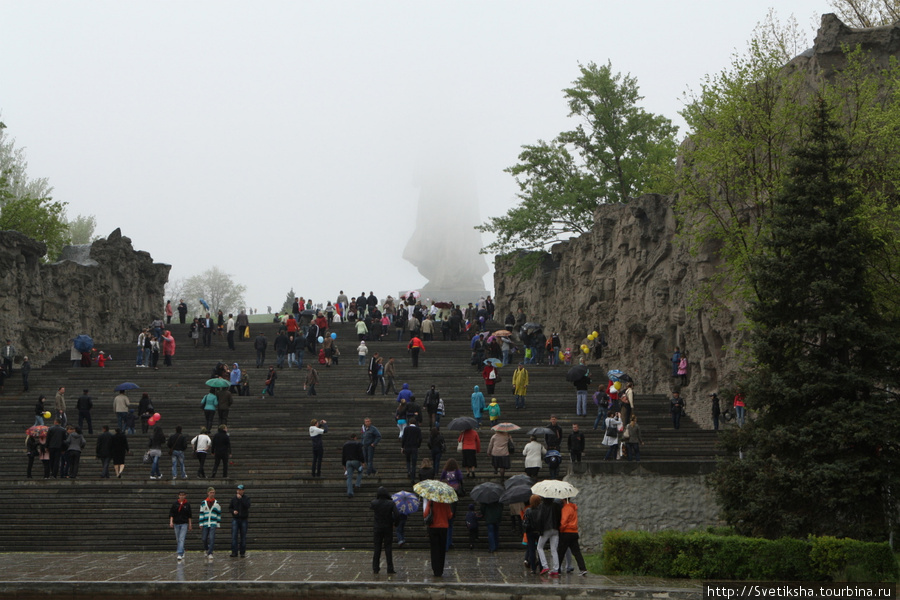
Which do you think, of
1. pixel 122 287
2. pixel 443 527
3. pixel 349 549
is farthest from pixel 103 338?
pixel 443 527

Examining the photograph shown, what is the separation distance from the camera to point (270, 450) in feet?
91.8

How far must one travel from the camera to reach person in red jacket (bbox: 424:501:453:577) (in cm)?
1686

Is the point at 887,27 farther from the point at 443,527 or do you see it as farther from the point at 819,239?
the point at 443,527

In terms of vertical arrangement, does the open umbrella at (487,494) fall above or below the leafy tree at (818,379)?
below

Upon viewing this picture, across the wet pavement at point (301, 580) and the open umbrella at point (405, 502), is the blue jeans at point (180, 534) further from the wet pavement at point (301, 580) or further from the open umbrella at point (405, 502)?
the open umbrella at point (405, 502)

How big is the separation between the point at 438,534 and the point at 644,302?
23.4 metres

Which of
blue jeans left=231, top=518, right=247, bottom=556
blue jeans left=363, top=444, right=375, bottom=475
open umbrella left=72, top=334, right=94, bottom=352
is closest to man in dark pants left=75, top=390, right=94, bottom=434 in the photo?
blue jeans left=363, top=444, right=375, bottom=475

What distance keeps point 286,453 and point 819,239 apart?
50.1 feet

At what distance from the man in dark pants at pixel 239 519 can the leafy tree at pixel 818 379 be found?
9603 mm

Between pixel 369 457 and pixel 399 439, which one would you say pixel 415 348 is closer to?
pixel 399 439

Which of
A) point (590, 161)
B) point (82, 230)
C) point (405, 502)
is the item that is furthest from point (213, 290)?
point (405, 502)

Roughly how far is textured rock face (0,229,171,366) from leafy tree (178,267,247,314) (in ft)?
200

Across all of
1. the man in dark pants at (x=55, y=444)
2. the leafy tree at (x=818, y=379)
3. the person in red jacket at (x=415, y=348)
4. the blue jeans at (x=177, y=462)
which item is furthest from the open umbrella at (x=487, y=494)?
the person in red jacket at (x=415, y=348)

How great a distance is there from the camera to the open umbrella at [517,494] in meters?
20.0
